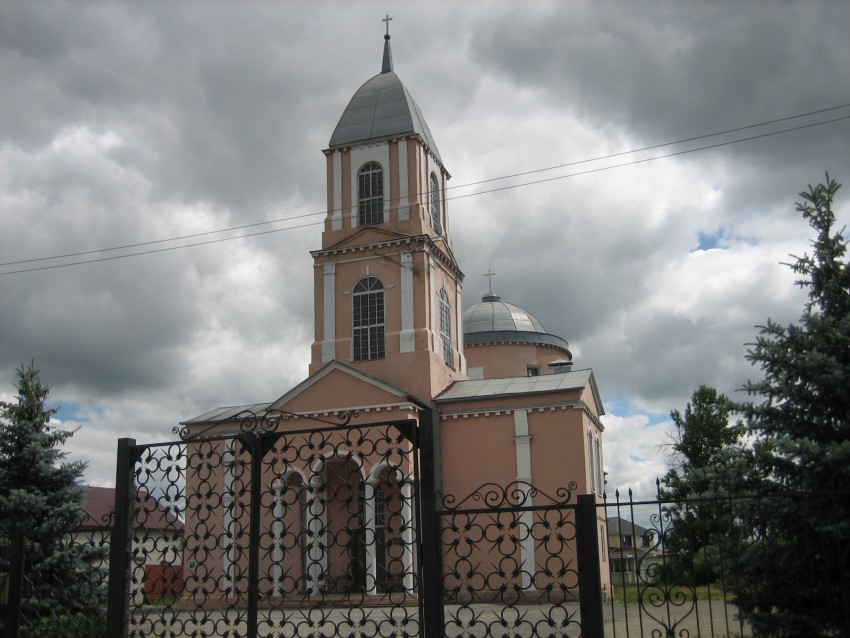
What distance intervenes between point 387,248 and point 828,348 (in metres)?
18.6

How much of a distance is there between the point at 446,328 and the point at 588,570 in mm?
20021

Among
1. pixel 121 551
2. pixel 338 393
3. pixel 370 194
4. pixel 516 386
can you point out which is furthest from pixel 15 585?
pixel 370 194

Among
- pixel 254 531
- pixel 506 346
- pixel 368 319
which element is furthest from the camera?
pixel 506 346

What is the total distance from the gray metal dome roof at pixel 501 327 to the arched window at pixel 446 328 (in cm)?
769

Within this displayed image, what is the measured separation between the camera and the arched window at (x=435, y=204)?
27533 mm

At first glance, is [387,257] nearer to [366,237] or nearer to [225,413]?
[366,237]

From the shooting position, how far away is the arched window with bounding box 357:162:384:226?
2664cm

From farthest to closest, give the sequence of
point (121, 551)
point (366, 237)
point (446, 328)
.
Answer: point (446, 328) → point (366, 237) → point (121, 551)

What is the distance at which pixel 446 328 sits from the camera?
27359 millimetres

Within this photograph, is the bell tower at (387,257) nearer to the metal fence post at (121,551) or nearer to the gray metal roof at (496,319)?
the gray metal roof at (496,319)

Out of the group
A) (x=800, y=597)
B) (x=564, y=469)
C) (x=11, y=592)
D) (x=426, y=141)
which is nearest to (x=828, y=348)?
(x=800, y=597)

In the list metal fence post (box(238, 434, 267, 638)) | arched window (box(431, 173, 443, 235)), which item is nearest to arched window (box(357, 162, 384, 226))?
arched window (box(431, 173, 443, 235))

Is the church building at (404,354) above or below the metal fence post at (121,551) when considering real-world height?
above

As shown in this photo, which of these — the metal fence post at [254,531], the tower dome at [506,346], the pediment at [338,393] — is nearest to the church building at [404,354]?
the pediment at [338,393]
